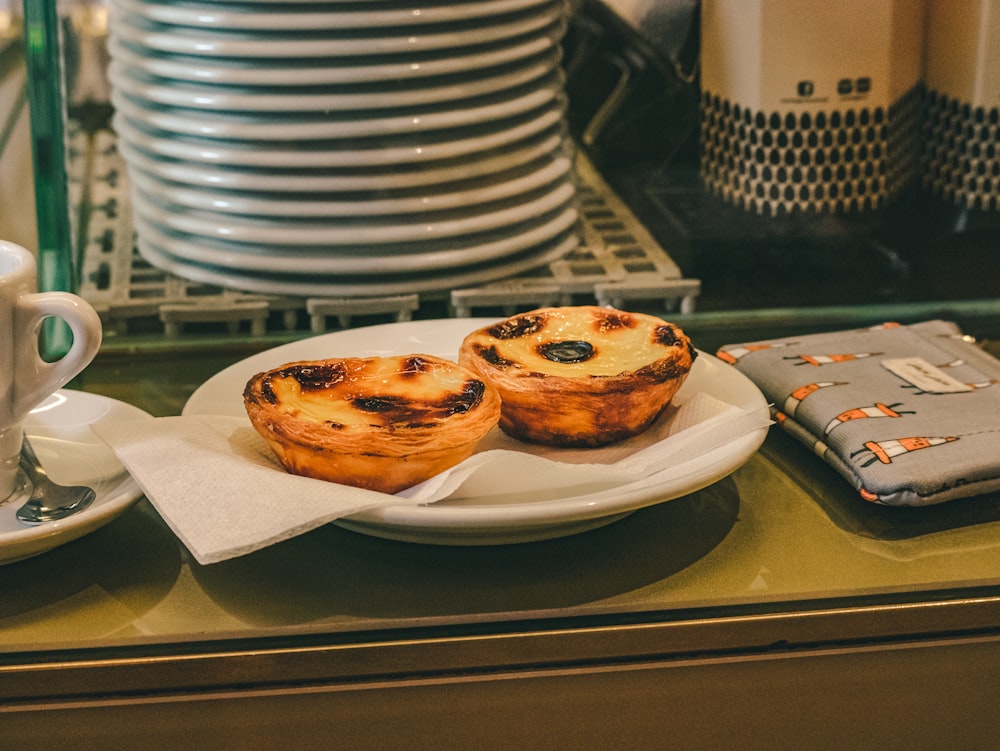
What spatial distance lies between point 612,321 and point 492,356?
7 centimetres

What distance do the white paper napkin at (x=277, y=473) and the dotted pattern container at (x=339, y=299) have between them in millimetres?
193

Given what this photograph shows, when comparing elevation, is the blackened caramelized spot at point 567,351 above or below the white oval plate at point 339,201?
below

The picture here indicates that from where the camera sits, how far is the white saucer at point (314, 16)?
2.18ft

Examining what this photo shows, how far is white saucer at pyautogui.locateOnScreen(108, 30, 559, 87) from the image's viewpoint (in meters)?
0.67

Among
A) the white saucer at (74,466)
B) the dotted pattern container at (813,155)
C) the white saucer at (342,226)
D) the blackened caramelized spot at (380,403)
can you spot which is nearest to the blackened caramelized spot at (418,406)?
the blackened caramelized spot at (380,403)

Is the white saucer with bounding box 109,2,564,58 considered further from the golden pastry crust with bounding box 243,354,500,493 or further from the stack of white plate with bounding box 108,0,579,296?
the golden pastry crust with bounding box 243,354,500,493

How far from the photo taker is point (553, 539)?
51 cm

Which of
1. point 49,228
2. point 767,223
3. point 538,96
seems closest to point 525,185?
point 538,96

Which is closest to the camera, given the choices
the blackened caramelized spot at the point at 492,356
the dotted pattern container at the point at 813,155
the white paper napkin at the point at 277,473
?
the white paper napkin at the point at 277,473

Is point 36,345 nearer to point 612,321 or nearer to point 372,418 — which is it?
point 372,418

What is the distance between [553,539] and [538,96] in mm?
337

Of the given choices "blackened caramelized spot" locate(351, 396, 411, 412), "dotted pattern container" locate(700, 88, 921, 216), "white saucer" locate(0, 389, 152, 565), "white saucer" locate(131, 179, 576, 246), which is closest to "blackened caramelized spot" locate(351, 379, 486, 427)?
"blackened caramelized spot" locate(351, 396, 411, 412)

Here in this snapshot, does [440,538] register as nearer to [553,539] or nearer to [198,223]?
[553,539]

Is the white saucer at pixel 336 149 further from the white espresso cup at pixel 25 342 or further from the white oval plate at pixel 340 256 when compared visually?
the white espresso cup at pixel 25 342
